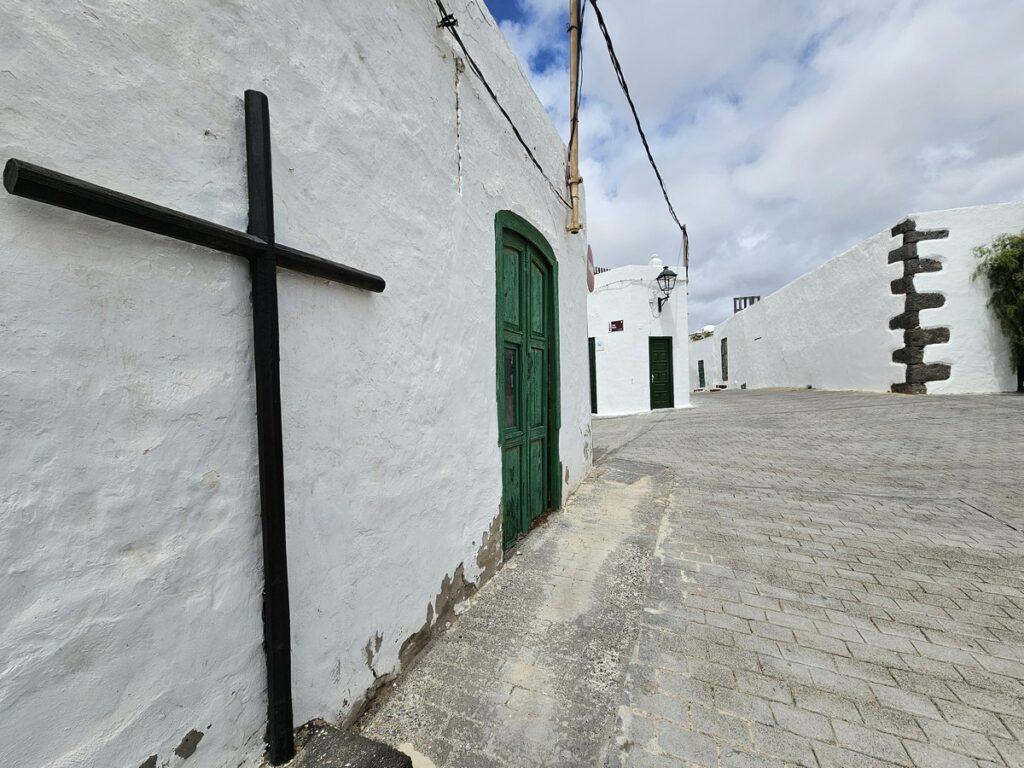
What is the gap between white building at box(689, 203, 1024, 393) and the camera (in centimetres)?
991

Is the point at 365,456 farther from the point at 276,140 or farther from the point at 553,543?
the point at 553,543

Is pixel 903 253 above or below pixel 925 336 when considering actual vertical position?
above

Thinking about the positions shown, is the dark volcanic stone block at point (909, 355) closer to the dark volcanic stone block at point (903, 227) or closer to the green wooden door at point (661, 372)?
the dark volcanic stone block at point (903, 227)

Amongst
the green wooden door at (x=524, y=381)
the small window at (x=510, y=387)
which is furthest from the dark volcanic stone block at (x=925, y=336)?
the small window at (x=510, y=387)

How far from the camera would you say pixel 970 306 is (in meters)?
9.91

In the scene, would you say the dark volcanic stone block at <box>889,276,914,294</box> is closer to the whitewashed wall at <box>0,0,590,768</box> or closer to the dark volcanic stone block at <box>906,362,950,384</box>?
the dark volcanic stone block at <box>906,362,950,384</box>

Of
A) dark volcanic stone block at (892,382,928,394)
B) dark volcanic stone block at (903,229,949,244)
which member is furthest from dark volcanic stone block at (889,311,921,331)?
dark volcanic stone block at (903,229,949,244)

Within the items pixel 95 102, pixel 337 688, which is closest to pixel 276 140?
pixel 95 102

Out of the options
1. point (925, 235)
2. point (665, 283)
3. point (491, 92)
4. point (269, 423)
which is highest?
point (925, 235)

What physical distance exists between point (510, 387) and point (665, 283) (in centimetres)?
1005

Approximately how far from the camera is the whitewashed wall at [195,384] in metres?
0.90

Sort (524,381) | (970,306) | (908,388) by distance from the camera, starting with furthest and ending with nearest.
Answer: (908,388), (970,306), (524,381)

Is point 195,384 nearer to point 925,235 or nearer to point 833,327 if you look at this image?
point 925,235

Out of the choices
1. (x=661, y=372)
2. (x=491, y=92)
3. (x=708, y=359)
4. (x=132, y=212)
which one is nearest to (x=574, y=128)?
(x=491, y=92)
